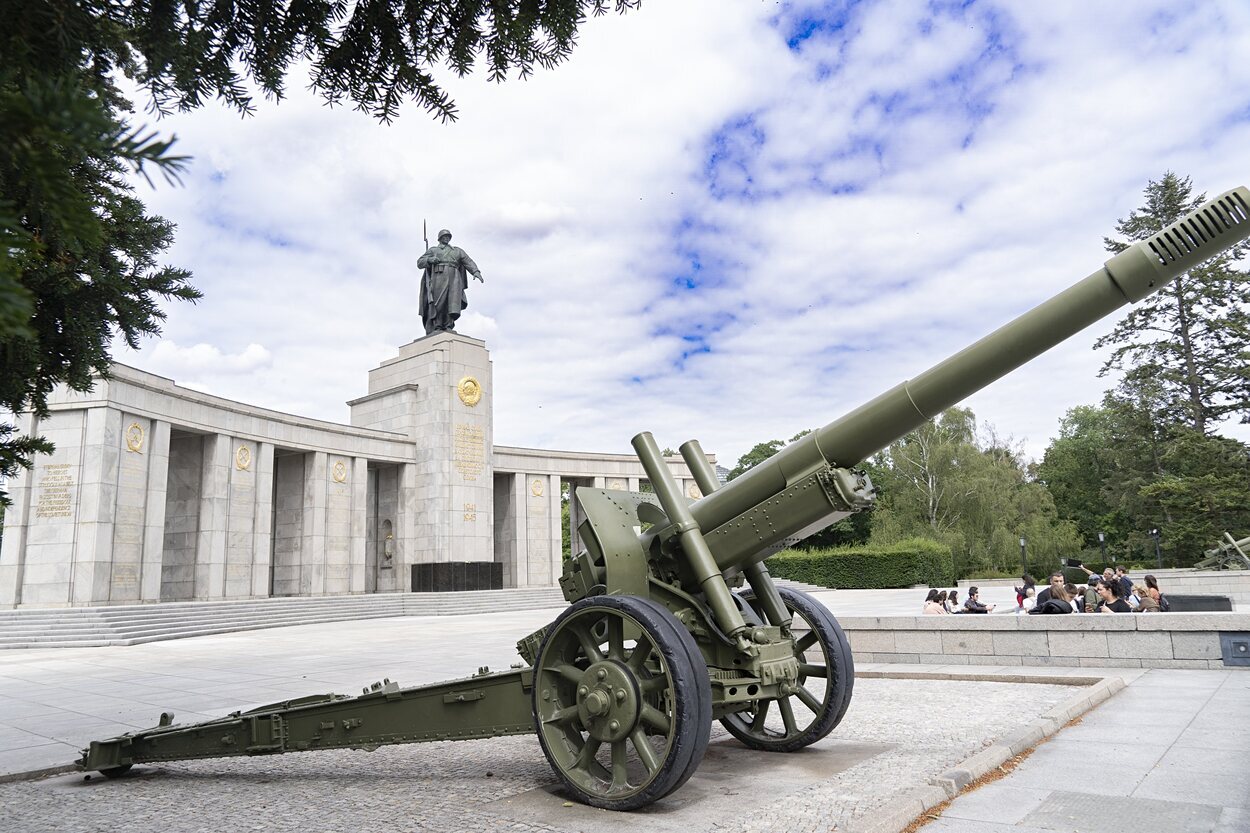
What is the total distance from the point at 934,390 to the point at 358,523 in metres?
30.4

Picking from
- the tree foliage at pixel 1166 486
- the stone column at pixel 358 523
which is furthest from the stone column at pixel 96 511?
the tree foliage at pixel 1166 486

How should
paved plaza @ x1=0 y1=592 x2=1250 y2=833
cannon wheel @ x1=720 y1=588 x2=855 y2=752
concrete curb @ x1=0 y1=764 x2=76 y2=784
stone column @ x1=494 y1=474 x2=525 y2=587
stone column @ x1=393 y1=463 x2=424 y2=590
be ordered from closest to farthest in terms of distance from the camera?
paved plaza @ x1=0 y1=592 x2=1250 y2=833
cannon wheel @ x1=720 y1=588 x2=855 y2=752
concrete curb @ x1=0 y1=764 x2=76 y2=784
stone column @ x1=393 y1=463 x2=424 y2=590
stone column @ x1=494 y1=474 x2=525 y2=587

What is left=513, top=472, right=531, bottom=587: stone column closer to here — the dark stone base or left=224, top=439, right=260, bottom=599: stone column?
the dark stone base

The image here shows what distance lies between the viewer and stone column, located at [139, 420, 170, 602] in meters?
23.6

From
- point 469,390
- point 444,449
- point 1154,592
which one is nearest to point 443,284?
point 469,390

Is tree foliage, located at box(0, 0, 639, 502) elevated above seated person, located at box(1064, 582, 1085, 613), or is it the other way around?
tree foliage, located at box(0, 0, 639, 502)

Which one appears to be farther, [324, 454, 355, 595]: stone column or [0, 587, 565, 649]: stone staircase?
[324, 454, 355, 595]: stone column

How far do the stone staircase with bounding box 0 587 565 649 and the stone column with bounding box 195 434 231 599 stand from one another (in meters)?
3.02

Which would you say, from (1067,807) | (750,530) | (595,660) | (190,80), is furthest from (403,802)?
(190,80)

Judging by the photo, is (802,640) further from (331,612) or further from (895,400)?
(331,612)

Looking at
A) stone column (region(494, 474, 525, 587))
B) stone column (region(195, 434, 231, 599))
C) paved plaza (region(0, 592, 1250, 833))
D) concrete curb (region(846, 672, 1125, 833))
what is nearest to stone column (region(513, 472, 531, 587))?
stone column (region(494, 474, 525, 587))

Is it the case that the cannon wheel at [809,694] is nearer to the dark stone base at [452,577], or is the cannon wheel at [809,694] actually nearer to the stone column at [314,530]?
the dark stone base at [452,577]

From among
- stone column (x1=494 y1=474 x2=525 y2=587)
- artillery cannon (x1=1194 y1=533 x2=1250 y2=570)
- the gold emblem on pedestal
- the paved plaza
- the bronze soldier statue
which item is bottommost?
the paved plaza

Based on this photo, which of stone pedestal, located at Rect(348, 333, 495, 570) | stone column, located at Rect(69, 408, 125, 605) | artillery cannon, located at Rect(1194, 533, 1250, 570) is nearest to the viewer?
stone column, located at Rect(69, 408, 125, 605)
